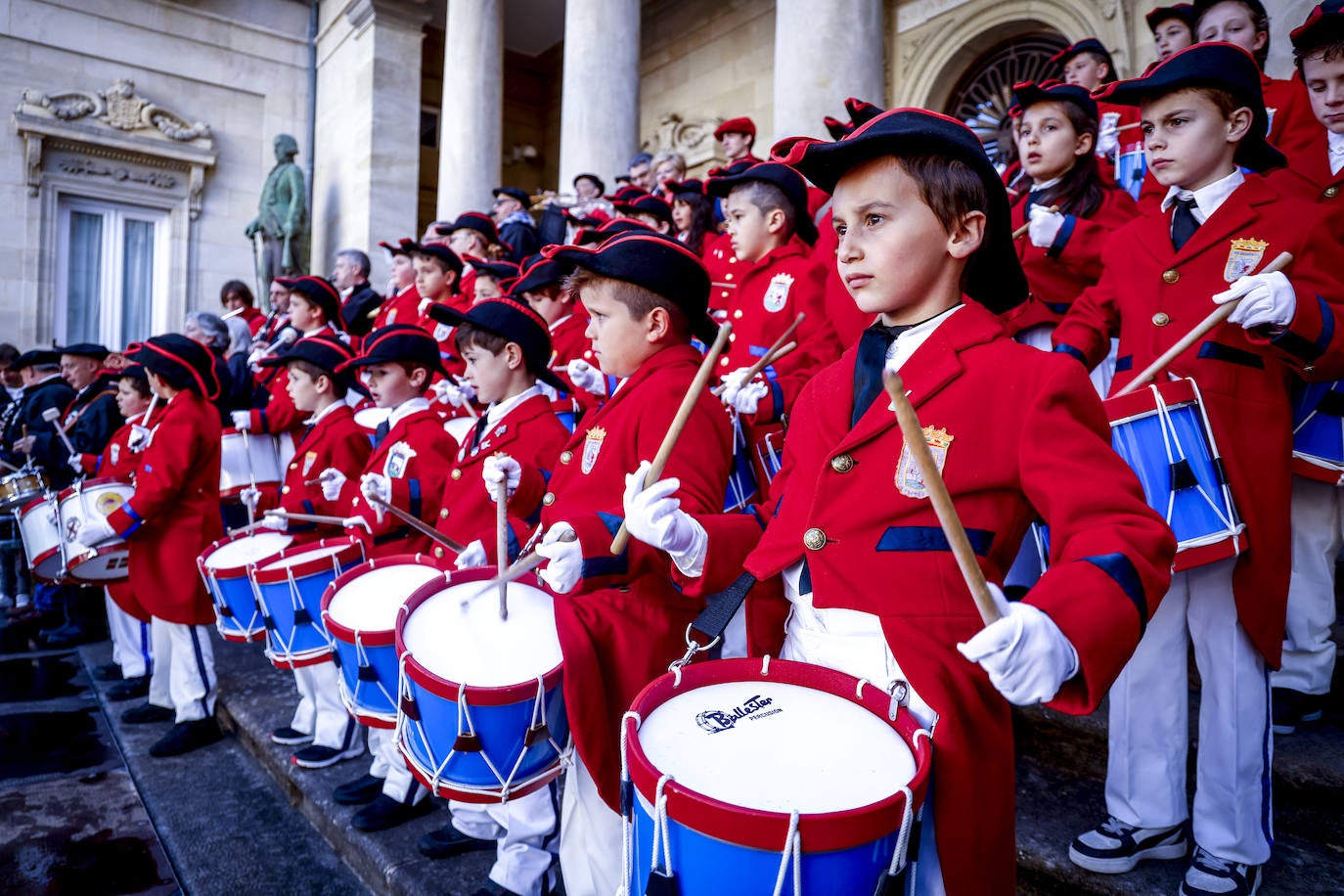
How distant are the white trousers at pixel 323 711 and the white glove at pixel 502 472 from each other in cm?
172

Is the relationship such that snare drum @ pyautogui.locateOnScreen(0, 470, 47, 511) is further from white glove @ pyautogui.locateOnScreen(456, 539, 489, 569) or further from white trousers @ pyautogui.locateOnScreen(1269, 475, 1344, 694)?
white trousers @ pyautogui.locateOnScreen(1269, 475, 1344, 694)

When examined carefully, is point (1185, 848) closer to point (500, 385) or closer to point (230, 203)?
point (500, 385)

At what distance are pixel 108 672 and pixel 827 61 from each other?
21.2 feet

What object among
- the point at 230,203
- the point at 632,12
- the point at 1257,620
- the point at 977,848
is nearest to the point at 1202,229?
the point at 1257,620

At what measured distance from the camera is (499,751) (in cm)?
220

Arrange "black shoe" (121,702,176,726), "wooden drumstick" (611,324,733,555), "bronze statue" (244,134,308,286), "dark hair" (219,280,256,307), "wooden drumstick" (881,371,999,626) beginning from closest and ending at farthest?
"wooden drumstick" (881,371,999,626)
"wooden drumstick" (611,324,733,555)
"black shoe" (121,702,176,726)
"dark hair" (219,280,256,307)
"bronze statue" (244,134,308,286)

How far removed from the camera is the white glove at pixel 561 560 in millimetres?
1948

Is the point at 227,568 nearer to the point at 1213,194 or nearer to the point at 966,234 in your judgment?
the point at 966,234

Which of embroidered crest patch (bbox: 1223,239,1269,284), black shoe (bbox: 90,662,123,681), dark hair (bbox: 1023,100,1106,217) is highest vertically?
dark hair (bbox: 1023,100,1106,217)

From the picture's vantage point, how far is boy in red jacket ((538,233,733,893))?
215 cm

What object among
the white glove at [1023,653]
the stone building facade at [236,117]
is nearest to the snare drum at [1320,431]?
the white glove at [1023,653]

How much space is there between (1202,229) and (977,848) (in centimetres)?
188

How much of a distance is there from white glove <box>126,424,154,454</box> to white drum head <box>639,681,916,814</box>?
4.90 meters

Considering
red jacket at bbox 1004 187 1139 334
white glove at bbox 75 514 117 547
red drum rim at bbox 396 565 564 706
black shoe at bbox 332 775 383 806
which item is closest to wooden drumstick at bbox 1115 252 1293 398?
red jacket at bbox 1004 187 1139 334
